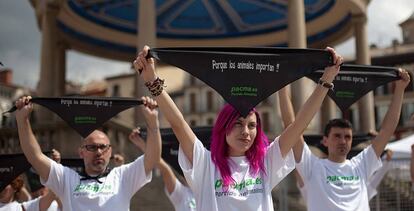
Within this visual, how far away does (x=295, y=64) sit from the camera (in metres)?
4.50

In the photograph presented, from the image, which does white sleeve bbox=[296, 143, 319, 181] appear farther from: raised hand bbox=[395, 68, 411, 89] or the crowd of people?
raised hand bbox=[395, 68, 411, 89]

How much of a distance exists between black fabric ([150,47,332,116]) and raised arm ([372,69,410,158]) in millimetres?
1948

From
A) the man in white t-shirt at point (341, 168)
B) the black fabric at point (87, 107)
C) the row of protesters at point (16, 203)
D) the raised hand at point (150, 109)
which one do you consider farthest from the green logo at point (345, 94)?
the row of protesters at point (16, 203)

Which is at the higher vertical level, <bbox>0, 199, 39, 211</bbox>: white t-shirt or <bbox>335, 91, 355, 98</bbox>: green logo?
<bbox>335, 91, 355, 98</bbox>: green logo

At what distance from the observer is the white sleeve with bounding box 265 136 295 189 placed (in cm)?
431

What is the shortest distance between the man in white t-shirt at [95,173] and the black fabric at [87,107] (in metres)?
0.50

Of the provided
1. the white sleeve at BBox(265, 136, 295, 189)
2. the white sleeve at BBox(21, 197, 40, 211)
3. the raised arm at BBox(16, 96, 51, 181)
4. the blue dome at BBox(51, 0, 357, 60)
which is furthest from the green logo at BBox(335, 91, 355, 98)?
the blue dome at BBox(51, 0, 357, 60)

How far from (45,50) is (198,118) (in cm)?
4881

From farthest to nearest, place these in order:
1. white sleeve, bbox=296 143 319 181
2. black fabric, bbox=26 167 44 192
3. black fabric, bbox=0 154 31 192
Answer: black fabric, bbox=26 167 44 192 → black fabric, bbox=0 154 31 192 → white sleeve, bbox=296 143 319 181

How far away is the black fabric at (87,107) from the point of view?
626 cm

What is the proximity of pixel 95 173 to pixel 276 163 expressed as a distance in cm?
218

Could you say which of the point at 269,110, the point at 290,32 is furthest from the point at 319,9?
the point at 269,110

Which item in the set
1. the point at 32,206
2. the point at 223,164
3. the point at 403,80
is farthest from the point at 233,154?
the point at 32,206

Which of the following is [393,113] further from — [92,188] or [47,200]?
[47,200]
